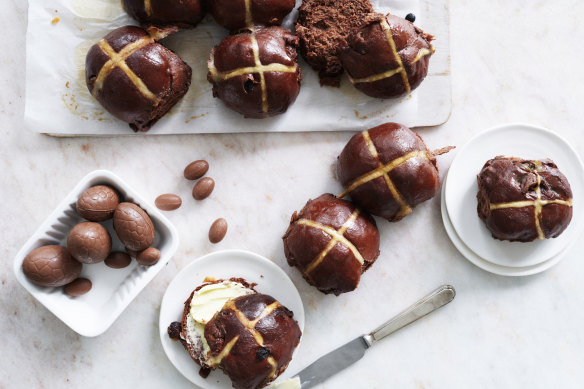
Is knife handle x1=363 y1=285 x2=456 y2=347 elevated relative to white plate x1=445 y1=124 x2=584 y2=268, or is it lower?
lower

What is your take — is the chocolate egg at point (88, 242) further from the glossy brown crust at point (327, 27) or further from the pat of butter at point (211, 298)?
the glossy brown crust at point (327, 27)

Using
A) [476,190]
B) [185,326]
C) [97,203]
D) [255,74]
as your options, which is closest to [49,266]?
[97,203]

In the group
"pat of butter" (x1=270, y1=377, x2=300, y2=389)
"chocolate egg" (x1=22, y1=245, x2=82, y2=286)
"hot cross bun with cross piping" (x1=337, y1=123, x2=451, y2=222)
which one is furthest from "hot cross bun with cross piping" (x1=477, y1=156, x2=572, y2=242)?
"chocolate egg" (x1=22, y1=245, x2=82, y2=286)

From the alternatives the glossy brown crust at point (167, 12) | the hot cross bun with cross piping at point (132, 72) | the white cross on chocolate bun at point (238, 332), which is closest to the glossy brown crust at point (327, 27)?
the glossy brown crust at point (167, 12)

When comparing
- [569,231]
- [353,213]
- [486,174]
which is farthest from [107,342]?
[569,231]

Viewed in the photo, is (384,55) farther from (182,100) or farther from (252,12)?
(182,100)

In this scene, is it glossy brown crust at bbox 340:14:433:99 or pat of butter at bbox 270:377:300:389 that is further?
pat of butter at bbox 270:377:300:389

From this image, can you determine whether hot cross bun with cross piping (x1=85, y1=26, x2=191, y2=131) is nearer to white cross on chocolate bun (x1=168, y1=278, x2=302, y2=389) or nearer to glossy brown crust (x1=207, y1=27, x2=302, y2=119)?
glossy brown crust (x1=207, y1=27, x2=302, y2=119)
